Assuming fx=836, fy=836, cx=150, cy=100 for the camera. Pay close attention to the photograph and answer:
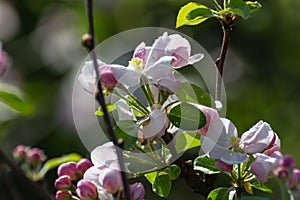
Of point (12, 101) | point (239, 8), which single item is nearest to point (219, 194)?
point (239, 8)

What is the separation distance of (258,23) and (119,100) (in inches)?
109

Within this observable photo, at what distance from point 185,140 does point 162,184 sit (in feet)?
0.26

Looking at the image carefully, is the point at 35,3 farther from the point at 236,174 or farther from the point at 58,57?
the point at 236,174

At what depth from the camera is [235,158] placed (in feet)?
3.83

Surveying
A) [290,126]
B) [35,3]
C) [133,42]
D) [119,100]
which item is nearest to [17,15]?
[35,3]

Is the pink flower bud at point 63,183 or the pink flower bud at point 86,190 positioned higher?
the pink flower bud at point 86,190

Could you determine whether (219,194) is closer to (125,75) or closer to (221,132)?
(221,132)

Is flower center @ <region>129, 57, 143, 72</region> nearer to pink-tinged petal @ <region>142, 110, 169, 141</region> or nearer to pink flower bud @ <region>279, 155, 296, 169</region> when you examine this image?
pink-tinged petal @ <region>142, 110, 169, 141</region>

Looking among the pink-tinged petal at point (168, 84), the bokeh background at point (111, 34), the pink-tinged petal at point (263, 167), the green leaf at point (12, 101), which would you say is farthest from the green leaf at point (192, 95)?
the bokeh background at point (111, 34)

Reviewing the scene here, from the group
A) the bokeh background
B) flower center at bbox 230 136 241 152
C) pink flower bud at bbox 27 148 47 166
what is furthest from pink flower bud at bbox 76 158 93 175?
the bokeh background

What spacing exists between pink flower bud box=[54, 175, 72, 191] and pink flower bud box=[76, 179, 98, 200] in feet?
0.32

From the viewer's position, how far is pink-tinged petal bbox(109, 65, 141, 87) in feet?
3.93

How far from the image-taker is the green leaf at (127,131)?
1165mm

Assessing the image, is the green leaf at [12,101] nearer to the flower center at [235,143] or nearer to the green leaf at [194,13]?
the green leaf at [194,13]
